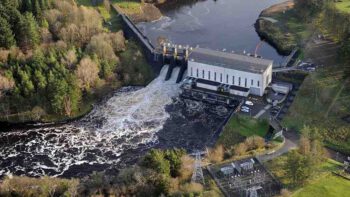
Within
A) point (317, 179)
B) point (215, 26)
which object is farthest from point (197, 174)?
point (215, 26)

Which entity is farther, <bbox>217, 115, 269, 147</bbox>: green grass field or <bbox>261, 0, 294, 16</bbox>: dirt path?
<bbox>261, 0, 294, 16</bbox>: dirt path

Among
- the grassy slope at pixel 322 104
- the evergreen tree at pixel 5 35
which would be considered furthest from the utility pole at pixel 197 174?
the evergreen tree at pixel 5 35

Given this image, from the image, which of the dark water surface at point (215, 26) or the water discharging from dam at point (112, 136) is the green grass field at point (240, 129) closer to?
the water discharging from dam at point (112, 136)

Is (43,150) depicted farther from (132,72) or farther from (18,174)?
(132,72)

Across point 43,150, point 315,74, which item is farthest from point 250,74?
point 43,150

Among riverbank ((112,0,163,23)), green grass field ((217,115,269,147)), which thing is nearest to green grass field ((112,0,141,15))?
riverbank ((112,0,163,23))

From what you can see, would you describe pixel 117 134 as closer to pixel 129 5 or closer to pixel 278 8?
pixel 129 5

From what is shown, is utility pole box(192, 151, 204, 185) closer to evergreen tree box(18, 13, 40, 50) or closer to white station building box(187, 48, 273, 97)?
white station building box(187, 48, 273, 97)
